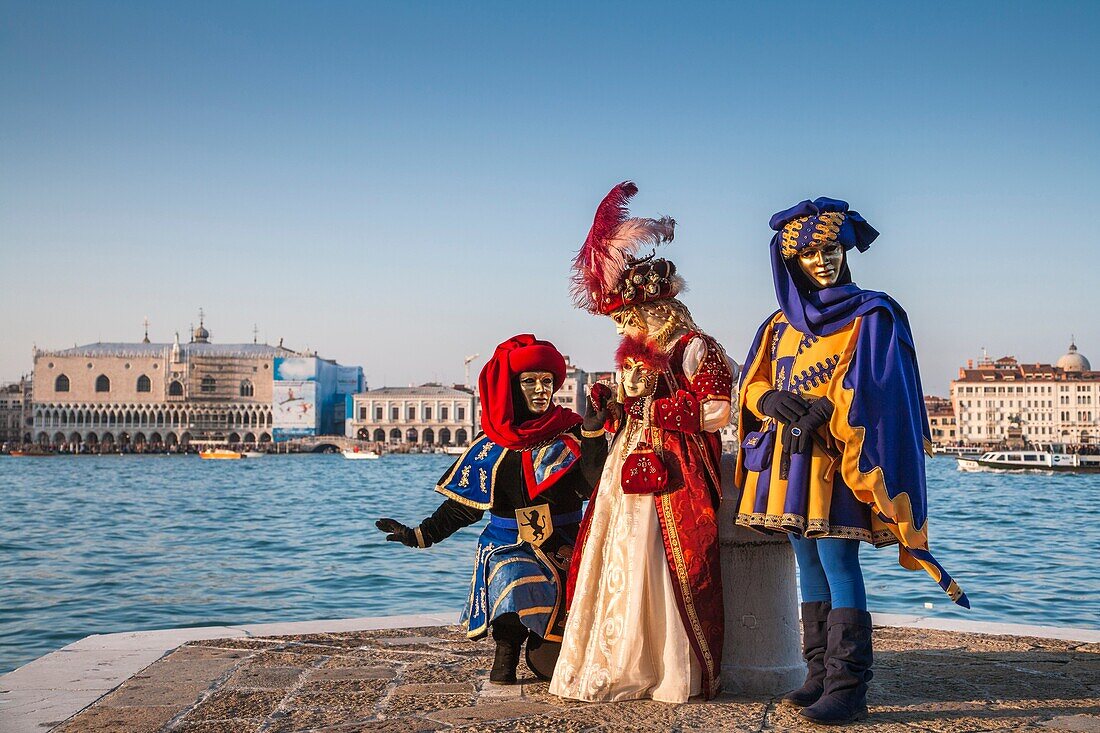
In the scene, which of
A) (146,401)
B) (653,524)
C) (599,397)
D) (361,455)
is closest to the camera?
(653,524)

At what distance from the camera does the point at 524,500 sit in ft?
13.8

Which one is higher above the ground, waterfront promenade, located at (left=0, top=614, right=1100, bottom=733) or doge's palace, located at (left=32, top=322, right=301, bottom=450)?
doge's palace, located at (left=32, top=322, right=301, bottom=450)

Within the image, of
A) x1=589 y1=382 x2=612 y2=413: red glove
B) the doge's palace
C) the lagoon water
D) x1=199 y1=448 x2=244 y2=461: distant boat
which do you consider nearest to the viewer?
x1=589 y1=382 x2=612 y2=413: red glove

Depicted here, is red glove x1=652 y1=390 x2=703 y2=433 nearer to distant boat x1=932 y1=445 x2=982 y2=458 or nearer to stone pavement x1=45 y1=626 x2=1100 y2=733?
stone pavement x1=45 y1=626 x2=1100 y2=733

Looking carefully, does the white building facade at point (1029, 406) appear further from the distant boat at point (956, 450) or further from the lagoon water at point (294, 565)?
the lagoon water at point (294, 565)

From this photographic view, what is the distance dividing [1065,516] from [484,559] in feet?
80.8

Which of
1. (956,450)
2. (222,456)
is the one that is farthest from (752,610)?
(956,450)

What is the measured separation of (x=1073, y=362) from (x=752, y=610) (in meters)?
109

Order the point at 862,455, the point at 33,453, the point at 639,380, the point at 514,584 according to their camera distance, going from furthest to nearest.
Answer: the point at 33,453 → the point at 514,584 → the point at 639,380 → the point at 862,455

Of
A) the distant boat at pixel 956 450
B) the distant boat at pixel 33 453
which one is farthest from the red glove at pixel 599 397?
the distant boat at pixel 33 453

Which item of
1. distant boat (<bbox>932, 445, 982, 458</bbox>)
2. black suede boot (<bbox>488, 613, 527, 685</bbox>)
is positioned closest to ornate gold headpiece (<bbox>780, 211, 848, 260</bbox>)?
black suede boot (<bbox>488, 613, 527, 685</bbox>)

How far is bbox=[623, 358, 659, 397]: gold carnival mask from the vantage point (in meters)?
3.88

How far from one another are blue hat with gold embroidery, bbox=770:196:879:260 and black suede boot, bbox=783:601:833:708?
1.15 m

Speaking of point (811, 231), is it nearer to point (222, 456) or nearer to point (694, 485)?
point (694, 485)
